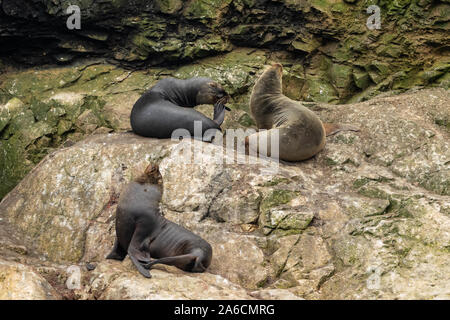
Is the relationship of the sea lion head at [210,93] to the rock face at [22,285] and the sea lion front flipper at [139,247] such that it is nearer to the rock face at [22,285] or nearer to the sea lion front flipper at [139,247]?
the sea lion front flipper at [139,247]

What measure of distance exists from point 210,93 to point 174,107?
25.8 inches

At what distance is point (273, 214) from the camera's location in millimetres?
→ 6070

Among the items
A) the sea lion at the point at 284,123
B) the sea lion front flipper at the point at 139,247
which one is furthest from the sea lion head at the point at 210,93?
the sea lion front flipper at the point at 139,247

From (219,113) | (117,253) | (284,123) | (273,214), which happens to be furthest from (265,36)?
(117,253)

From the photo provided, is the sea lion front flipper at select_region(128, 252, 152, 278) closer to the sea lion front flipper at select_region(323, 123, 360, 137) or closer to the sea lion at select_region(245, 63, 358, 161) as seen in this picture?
the sea lion at select_region(245, 63, 358, 161)

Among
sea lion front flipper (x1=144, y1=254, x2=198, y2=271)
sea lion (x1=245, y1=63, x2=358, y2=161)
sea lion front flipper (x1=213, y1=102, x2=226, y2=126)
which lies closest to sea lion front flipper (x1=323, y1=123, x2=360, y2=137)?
sea lion (x1=245, y1=63, x2=358, y2=161)

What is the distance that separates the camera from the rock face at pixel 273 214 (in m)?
5.07

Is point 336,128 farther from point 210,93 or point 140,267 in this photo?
point 140,267

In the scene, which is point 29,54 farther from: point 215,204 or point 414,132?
point 414,132

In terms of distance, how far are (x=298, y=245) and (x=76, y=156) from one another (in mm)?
3024

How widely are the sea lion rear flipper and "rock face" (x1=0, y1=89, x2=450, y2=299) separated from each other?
0.14m

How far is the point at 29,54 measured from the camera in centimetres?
1003

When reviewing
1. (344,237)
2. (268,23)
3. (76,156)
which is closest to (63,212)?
(76,156)

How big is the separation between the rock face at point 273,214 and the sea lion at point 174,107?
335 mm
